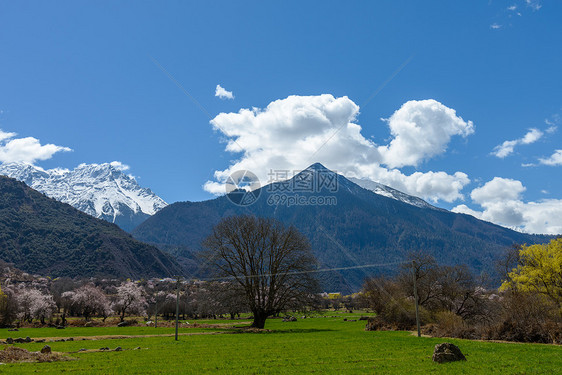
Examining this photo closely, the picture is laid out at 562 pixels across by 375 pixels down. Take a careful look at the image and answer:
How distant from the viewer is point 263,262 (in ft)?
176

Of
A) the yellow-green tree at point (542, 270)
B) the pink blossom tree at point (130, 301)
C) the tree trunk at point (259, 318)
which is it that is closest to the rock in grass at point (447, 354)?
the yellow-green tree at point (542, 270)

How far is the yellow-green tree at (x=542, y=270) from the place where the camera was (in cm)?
4372

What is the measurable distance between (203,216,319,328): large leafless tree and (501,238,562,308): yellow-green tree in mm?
26324

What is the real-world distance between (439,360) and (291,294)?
1287 inches

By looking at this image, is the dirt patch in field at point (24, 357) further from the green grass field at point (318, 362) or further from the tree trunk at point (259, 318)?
the tree trunk at point (259, 318)

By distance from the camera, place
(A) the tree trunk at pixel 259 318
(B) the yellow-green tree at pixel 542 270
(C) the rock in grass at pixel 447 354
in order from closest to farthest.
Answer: (C) the rock in grass at pixel 447 354 < (B) the yellow-green tree at pixel 542 270 < (A) the tree trunk at pixel 259 318

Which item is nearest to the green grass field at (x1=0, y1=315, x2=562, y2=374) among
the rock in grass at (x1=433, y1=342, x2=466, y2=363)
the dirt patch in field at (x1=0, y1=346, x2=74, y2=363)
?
the rock in grass at (x1=433, y1=342, x2=466, y2=363)

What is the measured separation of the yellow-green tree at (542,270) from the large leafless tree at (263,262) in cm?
2632

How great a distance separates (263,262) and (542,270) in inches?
1385

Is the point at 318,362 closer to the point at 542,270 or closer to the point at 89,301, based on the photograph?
the point at 542,270

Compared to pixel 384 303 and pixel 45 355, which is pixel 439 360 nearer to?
pixel 45 355

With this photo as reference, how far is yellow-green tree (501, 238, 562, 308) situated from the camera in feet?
143

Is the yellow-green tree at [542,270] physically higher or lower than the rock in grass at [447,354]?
higher

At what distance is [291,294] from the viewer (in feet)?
162
